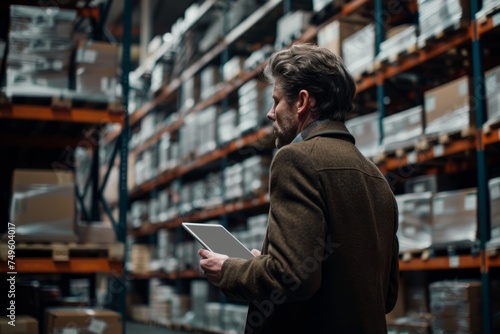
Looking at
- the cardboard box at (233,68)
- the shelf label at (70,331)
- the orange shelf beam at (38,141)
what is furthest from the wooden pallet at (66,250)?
the cardboard box at (233,68)

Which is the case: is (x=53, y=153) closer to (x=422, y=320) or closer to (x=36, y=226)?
(x=36, y=226)

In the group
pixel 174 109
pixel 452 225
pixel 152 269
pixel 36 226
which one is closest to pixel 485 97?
pixel 452 225

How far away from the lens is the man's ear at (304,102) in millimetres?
2268

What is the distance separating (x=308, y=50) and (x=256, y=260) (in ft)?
2.29

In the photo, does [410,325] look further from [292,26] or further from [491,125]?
[292,26]

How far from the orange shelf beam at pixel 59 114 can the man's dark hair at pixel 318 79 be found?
356cm

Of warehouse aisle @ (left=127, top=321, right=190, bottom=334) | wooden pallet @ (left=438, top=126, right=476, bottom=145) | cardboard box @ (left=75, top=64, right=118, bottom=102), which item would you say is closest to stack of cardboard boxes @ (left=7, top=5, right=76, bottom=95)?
cardboard box @ (left=75, top=64, right=118, bottom=102)

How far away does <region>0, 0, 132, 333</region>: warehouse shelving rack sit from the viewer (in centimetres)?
533

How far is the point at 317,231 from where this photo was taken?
200cm

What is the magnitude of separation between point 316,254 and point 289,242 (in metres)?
0.09

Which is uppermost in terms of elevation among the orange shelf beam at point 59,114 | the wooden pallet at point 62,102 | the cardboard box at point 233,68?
the cardboard box at point 233,68

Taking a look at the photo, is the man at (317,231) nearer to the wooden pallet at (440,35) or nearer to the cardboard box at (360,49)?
the wooden pallet at (440,35)

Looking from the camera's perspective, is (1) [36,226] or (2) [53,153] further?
(2) [53,153]

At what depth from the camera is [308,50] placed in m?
2.28
